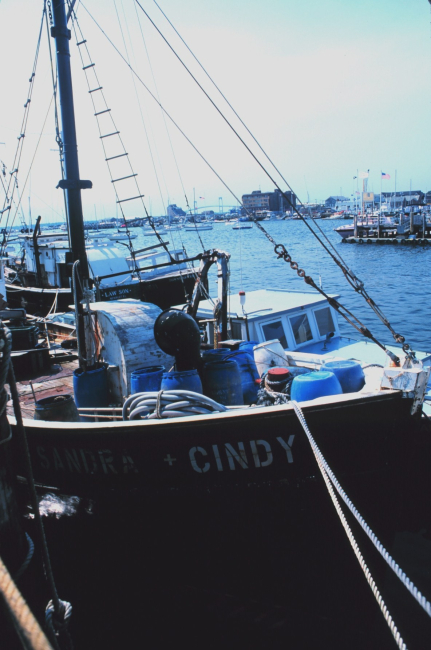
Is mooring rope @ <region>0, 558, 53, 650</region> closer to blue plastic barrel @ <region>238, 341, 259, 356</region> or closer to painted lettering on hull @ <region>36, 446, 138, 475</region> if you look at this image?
painted lettering on hull @ <region>36, 446, 138, 475</region>

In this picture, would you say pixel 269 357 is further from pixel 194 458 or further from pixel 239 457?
pixel 194 458

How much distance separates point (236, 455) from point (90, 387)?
3316 millimetres

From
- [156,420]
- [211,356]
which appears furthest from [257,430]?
[211,356]

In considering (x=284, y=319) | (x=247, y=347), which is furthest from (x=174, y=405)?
(x=284, y=319)

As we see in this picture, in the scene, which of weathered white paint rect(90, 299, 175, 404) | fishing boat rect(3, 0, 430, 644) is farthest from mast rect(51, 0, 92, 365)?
fishing boat rect(3, 0, 430, 644)

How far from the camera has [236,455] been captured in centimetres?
513

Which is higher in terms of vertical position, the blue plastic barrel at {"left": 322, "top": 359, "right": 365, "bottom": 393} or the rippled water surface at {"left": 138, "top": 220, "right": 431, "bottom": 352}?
the blue plastic barrel at {"left": 322, "top": 359, "right": 365, "bottom": 393}

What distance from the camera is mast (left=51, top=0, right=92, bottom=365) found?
889 centimetres

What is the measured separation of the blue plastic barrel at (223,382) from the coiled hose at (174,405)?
42.9 inches

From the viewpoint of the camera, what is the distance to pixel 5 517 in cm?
309

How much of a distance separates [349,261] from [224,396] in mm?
51563

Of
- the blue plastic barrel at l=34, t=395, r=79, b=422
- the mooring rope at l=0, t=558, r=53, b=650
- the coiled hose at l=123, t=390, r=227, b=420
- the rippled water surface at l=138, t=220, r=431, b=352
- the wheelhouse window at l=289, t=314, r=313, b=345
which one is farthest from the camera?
the rippled water surface at l=138, t=220, r=431, b=352

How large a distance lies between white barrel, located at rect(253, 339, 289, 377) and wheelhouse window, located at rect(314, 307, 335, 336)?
17.9ft

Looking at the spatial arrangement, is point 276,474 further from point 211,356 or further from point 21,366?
point 21,366
